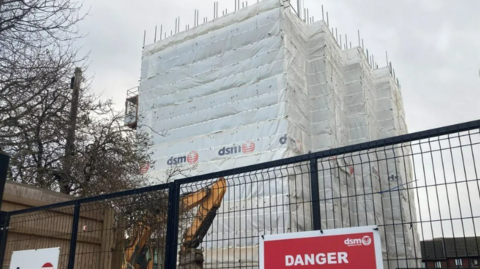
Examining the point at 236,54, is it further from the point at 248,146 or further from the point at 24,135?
the point at 24,135

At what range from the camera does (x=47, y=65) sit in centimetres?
816

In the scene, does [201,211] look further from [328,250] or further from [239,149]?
[239,149]

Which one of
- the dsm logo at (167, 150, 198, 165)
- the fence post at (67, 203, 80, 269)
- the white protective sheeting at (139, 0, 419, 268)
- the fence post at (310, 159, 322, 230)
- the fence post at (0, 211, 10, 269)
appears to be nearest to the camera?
the fence post at (310, 159, 322, 230)

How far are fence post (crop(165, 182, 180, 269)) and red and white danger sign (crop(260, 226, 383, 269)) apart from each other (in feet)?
3.93

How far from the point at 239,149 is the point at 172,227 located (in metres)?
12.3

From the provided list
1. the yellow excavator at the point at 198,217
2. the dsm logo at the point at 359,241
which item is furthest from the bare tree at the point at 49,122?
the dsm logo at the point at 359,241

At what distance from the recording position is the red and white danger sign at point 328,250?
364 cm

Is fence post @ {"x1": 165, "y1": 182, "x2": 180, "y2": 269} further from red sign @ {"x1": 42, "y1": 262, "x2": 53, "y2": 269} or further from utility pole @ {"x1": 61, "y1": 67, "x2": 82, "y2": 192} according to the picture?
utility pole @ {"x1": 61, "y1": 67, "x2": 82, "y2": 192}

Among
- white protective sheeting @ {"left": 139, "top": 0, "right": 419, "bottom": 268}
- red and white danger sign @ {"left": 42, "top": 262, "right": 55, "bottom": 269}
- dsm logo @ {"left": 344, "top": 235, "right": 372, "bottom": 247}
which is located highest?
white protective sheeting @ {"left": 139, "top": 0, "right": 419, "bottom": 268}

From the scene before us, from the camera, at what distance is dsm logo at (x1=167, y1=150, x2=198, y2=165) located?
18241mm

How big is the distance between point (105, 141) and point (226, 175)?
27.5 feet

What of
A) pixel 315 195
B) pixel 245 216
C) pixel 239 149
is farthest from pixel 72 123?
pixel 239 149

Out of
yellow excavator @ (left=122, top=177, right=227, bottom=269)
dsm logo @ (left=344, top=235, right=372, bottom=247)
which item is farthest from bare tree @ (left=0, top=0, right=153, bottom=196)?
dsm logo @ (left=344, top=235, right=372, bottom=247)

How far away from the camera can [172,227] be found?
4.98 m
